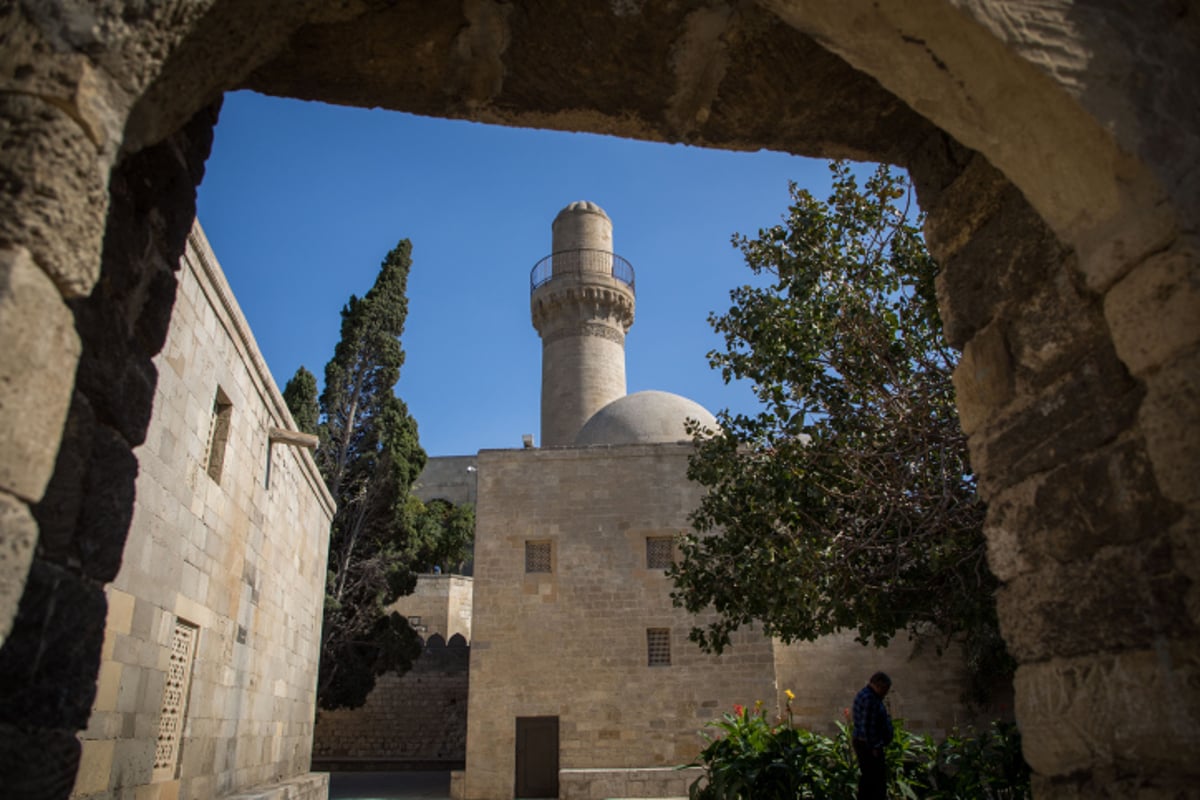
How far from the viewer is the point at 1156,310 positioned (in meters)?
1.89

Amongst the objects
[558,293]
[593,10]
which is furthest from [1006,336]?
[558,293]

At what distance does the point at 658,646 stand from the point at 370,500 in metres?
6.83

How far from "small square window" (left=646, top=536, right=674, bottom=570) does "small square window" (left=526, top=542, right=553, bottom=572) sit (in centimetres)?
180


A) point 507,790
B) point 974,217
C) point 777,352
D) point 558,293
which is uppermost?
point 558,293

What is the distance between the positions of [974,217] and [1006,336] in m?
0.41

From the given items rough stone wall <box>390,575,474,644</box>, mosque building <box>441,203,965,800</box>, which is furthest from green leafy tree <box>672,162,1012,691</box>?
rough stone wall <box>390,575,474,644</box>

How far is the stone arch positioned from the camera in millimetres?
1564

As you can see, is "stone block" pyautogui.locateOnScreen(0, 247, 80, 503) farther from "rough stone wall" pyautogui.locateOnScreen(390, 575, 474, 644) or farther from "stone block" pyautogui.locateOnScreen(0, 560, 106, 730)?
"rough stone wall" pyautogui.locateOnScreen(390, 575, 474, 644)

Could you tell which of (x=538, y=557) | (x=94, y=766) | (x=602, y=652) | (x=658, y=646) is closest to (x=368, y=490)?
(x=538, y=557)

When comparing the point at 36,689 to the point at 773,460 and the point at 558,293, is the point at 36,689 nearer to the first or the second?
the point at 773,460

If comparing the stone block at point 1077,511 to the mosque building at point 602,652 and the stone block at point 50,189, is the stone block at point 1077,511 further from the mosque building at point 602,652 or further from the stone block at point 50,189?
the mosque building at point 602,652

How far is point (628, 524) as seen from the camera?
613 inches

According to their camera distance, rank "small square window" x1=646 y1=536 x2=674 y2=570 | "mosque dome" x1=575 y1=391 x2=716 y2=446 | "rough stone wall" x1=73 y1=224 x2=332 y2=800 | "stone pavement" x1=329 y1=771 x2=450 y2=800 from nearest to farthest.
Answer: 1. "rough stone wall" x1=73 y1=224 x2=332 y2=800
2. "stone pavement" x1=329 y1=771 x2=450 y2=800
3. "small square window" x1=646 y1=536 x2=674 y2=570
4. "mosque dome" x1=575 y1=391 x2=716 y2=446

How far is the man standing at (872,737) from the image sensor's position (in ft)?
18.8
